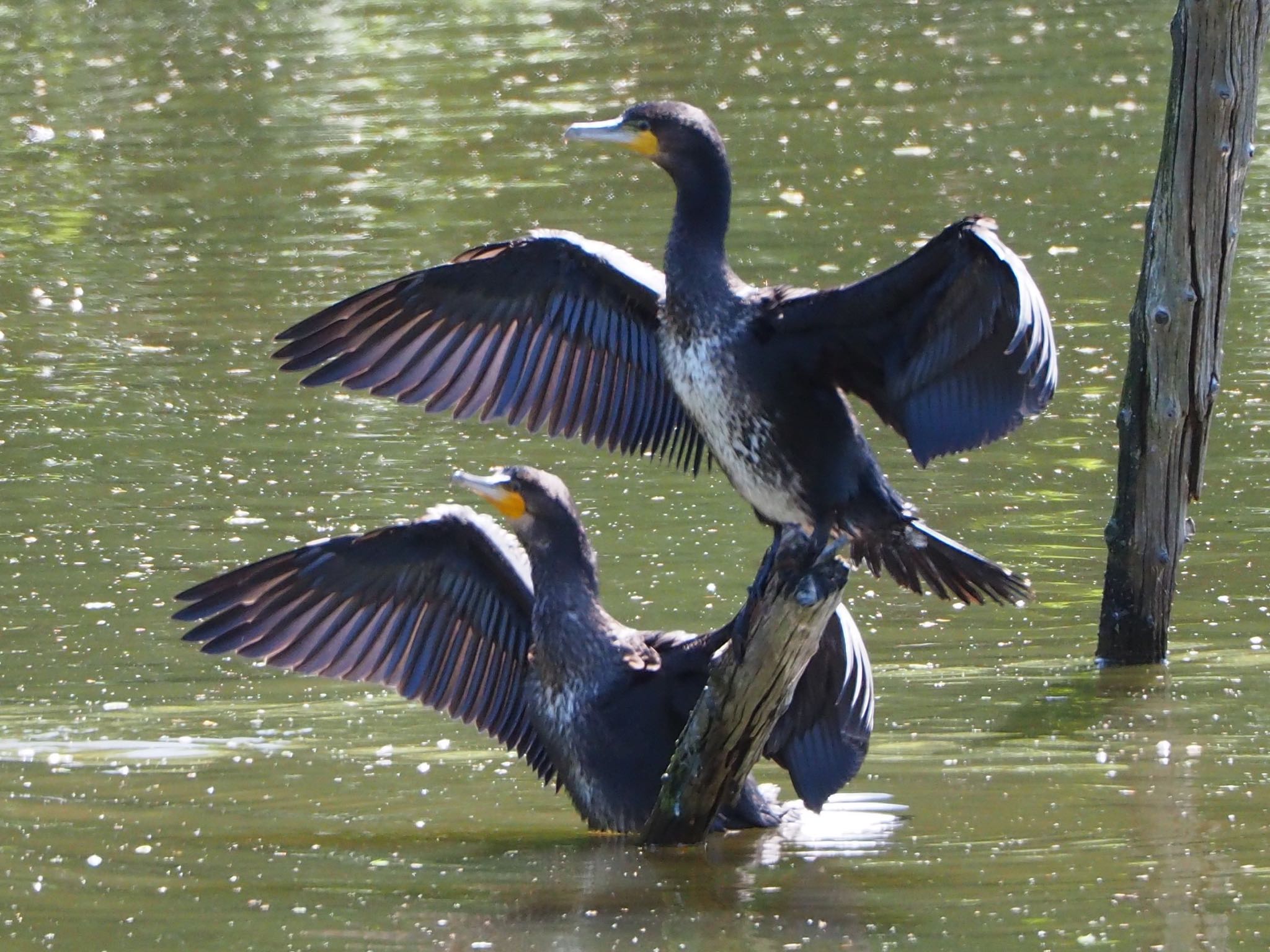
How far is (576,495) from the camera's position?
8688 mm

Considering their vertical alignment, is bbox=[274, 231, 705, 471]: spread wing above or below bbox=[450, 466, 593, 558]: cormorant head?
above

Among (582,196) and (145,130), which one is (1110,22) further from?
(145,130)

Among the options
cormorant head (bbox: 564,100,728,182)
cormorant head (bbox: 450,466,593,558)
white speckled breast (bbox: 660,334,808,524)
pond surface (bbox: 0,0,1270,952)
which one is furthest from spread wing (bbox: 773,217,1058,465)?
pond surface (bbox: 0,0,1270,952)

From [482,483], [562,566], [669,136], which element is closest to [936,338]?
[669,136]

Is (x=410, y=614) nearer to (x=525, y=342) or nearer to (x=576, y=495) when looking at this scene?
(x=525, y=342)

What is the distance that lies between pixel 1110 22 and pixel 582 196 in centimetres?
692

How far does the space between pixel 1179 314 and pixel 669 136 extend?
1.74 metres

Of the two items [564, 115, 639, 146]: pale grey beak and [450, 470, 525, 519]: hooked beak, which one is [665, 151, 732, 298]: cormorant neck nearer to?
[564, 115, 639, 146]: pale grey beak

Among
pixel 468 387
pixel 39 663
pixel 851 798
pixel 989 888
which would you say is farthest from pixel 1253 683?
pixel 39 663

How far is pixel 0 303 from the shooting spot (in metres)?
11.5

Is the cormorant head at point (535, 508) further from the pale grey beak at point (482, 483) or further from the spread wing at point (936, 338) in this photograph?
the spread wing at point (936, 338)

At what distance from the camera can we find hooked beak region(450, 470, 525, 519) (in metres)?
5.71

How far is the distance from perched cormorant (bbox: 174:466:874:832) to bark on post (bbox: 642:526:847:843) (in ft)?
0.68

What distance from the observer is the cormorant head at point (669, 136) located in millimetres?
5949
